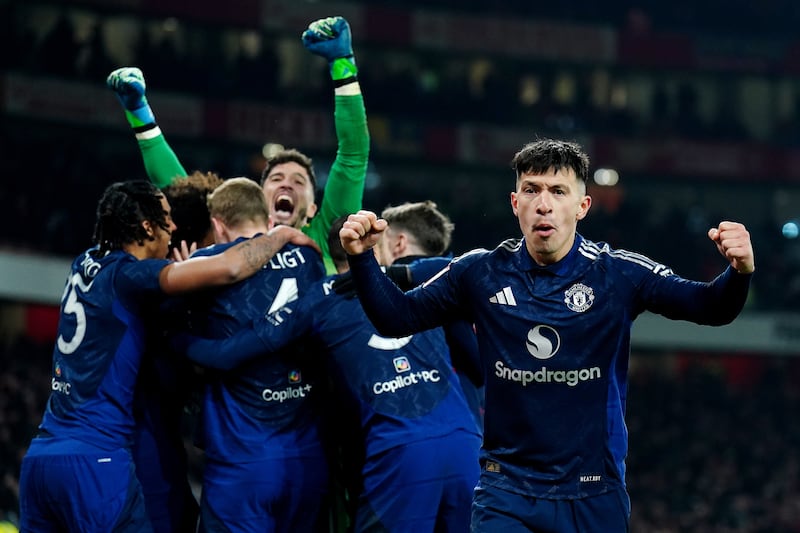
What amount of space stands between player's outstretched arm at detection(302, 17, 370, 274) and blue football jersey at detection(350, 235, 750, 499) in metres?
2.05

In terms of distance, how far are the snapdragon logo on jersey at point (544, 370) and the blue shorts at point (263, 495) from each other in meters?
1.52

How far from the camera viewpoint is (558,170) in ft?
13.6

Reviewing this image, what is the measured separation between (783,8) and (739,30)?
1.47m

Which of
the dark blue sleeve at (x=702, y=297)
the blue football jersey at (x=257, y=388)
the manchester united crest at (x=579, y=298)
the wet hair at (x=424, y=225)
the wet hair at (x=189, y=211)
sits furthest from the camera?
the wet hair at (x=424, y=225)

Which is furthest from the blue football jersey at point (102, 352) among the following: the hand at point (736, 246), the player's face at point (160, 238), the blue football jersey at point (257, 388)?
the hand at point (736, 246)

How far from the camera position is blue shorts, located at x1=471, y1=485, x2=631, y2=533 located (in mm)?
3992

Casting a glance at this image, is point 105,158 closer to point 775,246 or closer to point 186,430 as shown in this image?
point 775,246

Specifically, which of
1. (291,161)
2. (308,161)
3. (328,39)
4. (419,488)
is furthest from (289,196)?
(419,488)

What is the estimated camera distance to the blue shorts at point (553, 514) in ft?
13.1

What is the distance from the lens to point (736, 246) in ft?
11.9

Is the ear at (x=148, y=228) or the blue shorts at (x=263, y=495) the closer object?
the blue shorts at (x=263, y=495)

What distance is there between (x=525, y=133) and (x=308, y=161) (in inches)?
859

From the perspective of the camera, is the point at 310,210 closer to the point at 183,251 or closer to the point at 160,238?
the point at 183,251

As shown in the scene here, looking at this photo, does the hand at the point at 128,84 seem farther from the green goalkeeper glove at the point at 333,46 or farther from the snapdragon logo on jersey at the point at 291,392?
the snapdragon logo on jersey at the point at 291,392
